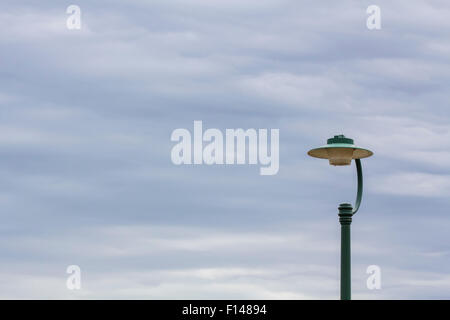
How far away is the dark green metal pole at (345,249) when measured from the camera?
40406 millimetres

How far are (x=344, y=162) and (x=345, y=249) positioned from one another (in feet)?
6.36

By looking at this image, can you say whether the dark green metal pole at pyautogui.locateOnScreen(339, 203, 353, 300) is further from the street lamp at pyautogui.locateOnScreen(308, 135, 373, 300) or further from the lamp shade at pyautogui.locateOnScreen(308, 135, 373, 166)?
the lamp shade at pyautogui.locateOnScreen(308, 135, 373, 166)

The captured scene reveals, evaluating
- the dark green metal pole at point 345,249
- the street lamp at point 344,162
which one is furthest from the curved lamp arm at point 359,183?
the dark green metal pole at point 345,249

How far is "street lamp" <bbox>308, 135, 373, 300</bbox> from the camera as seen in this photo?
1596 inches

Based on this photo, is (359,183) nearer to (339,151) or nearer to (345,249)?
(339,151)

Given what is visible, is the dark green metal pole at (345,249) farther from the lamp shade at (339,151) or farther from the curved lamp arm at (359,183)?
the lamp shade at (339,151)

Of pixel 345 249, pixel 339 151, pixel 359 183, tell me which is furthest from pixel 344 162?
pixel 345 249

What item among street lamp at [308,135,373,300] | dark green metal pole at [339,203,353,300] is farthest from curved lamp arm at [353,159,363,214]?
dark green metal pole at [339,203,353,300]

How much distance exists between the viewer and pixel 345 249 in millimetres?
40625
